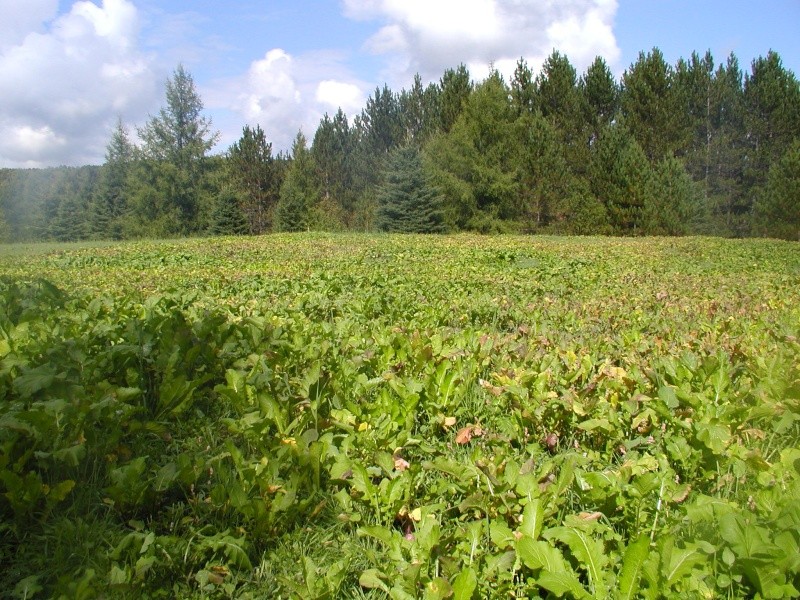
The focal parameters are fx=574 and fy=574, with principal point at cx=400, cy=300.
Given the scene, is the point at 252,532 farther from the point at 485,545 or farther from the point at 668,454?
the point at 668,454

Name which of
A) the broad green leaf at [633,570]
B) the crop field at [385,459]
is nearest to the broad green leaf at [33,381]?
the crop field at [385,459]

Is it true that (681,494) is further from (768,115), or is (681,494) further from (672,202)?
(768,115)

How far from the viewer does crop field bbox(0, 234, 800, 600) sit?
1.52 metres

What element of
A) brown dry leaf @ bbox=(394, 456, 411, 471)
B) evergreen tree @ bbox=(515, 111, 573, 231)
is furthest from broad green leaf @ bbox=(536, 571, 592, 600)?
evergreen tree @ bbox=(515, 111, 573, 231)

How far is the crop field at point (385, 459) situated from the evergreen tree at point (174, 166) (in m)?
36.4

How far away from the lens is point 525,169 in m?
35.7

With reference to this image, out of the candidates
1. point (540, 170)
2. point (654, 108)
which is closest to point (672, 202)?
point (654, 108)

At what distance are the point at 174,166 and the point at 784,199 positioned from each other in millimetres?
Result: 35105

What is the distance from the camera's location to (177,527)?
1.86 meters

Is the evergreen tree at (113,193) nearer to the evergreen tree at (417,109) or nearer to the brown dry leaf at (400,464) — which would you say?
the evergreen tree at (417,109)

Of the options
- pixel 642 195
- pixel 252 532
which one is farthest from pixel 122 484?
pixel 642 195

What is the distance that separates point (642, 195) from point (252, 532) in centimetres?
3235

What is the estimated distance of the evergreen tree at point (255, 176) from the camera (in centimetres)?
4578

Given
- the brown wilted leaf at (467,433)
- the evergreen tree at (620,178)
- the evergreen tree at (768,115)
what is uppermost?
the evergreen tree at (768,115)
